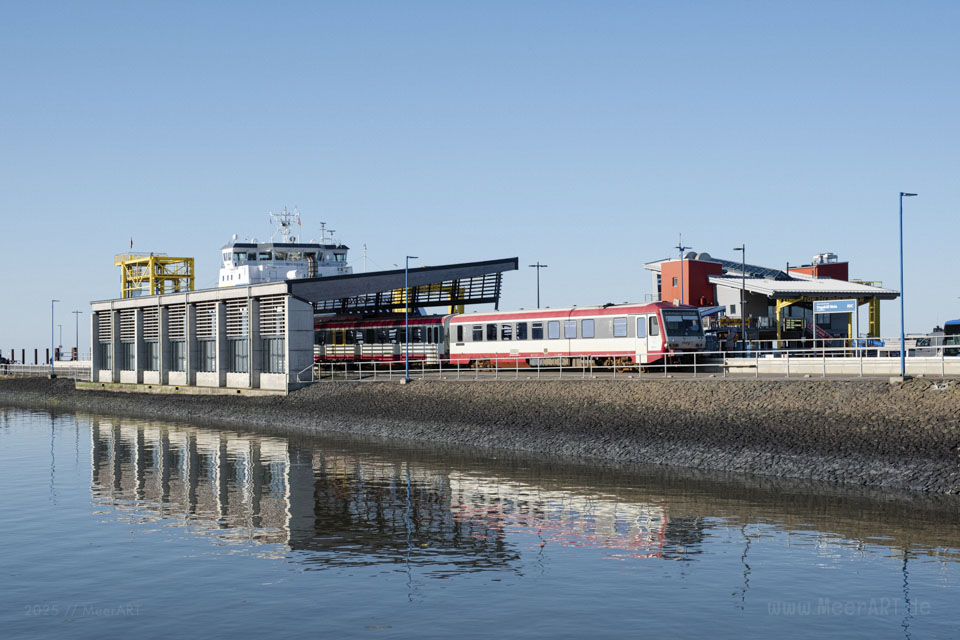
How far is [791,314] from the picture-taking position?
82375 mm

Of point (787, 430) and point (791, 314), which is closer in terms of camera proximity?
point (787, 430)

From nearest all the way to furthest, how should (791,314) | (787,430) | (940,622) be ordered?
(940,622) → (787,430) → (791,314)

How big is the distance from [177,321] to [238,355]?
27.6 ft

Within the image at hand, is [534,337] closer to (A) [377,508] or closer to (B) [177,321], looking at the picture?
(B) [177,321]

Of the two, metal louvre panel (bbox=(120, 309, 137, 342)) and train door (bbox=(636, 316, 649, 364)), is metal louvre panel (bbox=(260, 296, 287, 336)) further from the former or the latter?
train door (bbox=(636, 316, 649, 364))

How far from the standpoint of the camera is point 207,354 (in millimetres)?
61500

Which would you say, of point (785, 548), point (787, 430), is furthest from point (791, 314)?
point (785, 548)

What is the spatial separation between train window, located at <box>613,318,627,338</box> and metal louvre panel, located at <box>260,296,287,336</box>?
1825cm

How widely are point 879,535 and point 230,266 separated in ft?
238

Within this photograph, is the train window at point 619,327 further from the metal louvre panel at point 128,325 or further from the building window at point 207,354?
the metal louvre panel at point 128,325

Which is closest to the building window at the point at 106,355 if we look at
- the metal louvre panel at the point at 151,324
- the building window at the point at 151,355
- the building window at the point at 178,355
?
the building window at the point at 151,355

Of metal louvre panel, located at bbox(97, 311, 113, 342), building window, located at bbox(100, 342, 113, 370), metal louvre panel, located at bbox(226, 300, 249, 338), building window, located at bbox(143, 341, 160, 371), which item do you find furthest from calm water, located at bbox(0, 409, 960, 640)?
metal louvre panel, located at bbox(97, 311, 113, 342)

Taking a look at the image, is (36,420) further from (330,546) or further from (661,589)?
(661,589)

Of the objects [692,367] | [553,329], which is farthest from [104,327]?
[692,367]
